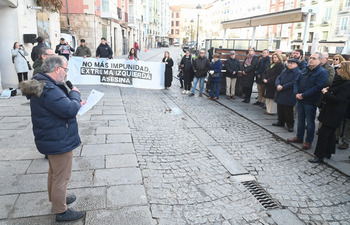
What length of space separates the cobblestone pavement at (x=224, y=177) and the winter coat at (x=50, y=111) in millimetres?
1444

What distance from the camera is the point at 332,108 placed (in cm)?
462

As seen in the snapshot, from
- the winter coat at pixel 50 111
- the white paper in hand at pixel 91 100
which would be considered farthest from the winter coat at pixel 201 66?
the winter coat at pixel 50 111

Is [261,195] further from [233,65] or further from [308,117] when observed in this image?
[233,65]

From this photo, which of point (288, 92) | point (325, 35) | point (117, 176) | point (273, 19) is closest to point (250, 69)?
point (273, 19)

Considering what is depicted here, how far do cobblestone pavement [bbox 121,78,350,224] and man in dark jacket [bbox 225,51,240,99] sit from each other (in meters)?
3.14

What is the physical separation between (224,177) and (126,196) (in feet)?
5.26

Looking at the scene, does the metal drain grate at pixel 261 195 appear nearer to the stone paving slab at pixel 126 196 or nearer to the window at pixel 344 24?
the stone paving slab at pixel 126 196

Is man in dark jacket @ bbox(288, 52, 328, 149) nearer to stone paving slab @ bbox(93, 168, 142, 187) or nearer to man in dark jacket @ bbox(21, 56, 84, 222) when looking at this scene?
stone paving slab @ bbox(93, 168, 142, 187)

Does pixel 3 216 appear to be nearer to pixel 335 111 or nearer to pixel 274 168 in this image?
pixel 274 168

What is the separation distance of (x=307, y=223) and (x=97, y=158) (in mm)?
3339

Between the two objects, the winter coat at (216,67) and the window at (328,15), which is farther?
the window at (328,15)

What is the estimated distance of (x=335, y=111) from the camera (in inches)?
180

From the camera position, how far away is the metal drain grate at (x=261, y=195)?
3.54 meters

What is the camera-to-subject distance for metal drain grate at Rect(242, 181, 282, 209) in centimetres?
354
